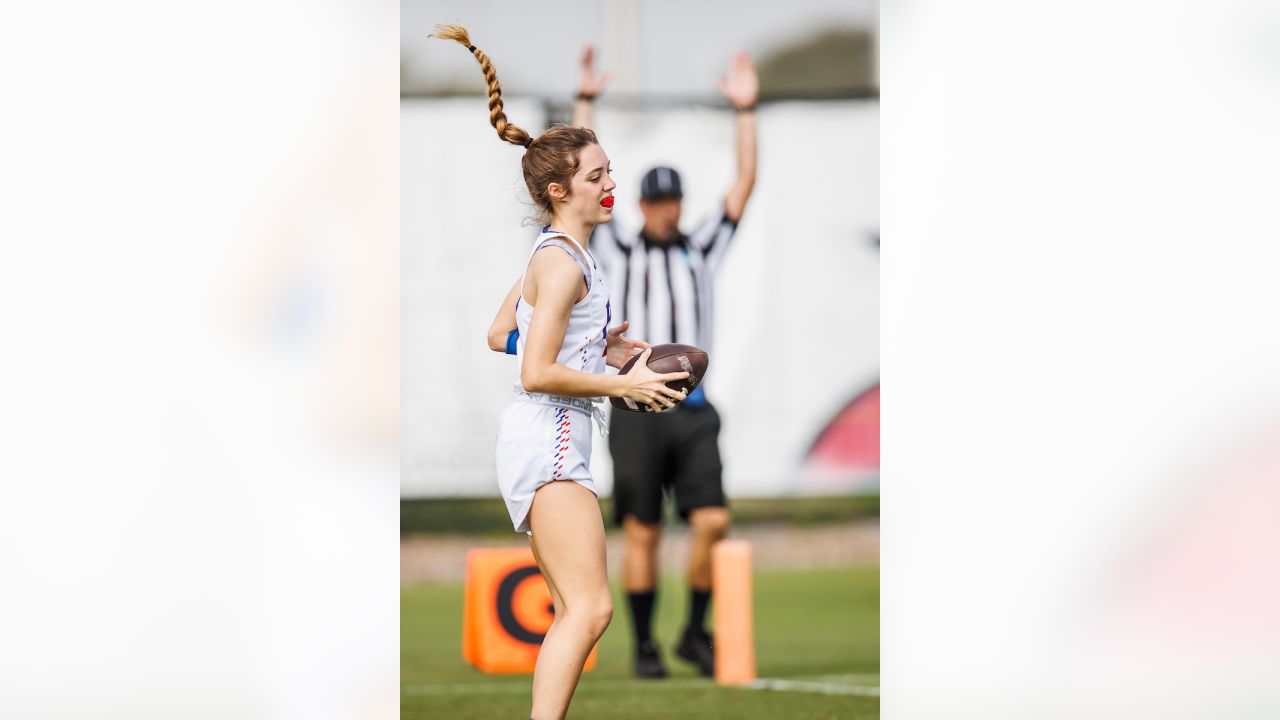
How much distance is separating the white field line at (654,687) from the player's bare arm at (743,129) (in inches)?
72.0

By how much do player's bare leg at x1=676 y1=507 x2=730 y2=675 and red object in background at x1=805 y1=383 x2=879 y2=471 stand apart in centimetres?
414

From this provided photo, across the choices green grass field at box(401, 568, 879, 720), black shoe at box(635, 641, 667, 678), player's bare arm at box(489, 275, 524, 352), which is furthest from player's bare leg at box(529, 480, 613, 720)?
black shoe at box(635, 641, 667, 678)

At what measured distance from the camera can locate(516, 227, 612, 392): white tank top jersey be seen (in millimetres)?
3314

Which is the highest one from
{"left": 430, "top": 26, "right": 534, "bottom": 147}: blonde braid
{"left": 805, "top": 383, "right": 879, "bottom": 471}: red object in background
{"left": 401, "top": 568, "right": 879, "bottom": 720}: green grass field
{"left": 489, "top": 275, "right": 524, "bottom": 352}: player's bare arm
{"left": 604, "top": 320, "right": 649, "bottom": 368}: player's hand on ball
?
{"left": 430, "top": 26, "right": 534, "bottom": 147}: blonde braid

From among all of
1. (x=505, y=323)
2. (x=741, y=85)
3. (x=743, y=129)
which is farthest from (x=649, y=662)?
(x=505, y=323)

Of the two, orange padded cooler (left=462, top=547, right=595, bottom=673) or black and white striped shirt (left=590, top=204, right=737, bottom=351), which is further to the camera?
black and white striped shirt (left=590, top=204, right=737, bottom=351)

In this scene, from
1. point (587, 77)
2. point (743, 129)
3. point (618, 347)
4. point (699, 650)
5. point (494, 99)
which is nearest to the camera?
point (494, 99)

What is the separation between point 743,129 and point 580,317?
10.0 ft

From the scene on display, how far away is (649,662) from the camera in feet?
19.1


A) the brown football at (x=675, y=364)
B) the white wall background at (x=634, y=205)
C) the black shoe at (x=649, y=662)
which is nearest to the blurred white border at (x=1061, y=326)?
the brown football at (x=675, y=364)

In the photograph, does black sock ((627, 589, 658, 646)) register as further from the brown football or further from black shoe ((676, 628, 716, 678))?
the brown football

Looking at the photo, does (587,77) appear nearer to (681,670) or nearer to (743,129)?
(743,129)

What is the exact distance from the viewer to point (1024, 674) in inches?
155

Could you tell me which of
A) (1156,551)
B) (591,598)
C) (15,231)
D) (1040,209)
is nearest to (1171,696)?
(1156,551)
